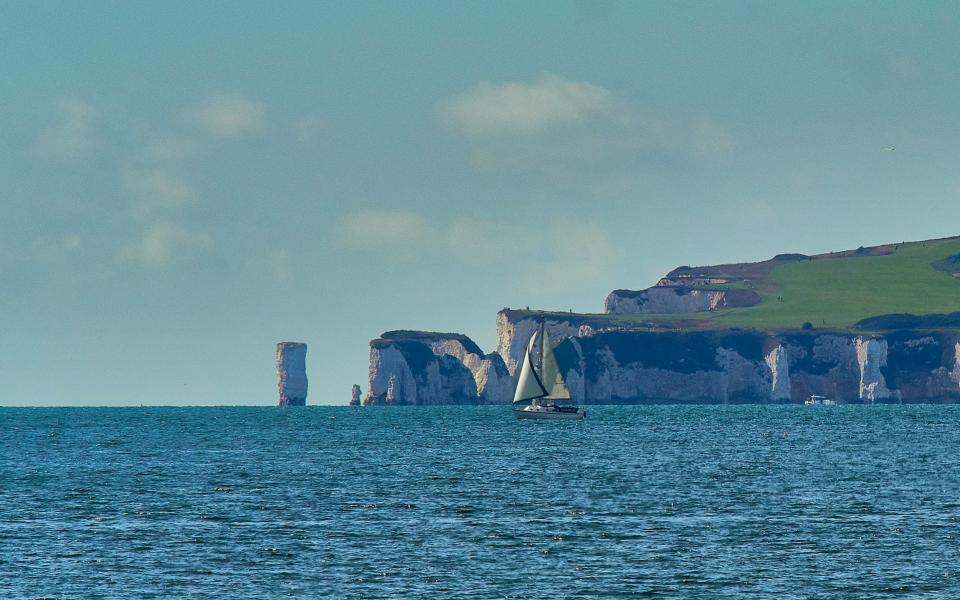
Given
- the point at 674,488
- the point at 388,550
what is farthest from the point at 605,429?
the point at 388,550

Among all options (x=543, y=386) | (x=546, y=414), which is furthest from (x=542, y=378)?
(x=546, y=414)

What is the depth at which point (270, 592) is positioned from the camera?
171 ft

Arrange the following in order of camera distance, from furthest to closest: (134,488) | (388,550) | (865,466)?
1. (865,466)
2. (134,488)
3. (388,550)

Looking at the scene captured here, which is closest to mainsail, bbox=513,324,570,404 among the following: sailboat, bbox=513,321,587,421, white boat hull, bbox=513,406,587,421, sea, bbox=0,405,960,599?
sailboat, bbox=513,321,587,421

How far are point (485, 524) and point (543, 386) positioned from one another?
5012 inches

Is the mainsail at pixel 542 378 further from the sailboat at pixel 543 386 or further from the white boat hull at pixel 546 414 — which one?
the white boat hull at pixel 546 414

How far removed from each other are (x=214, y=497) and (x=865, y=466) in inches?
1836

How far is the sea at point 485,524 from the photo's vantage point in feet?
176

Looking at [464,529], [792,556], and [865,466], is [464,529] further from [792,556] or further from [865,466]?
[865,466]

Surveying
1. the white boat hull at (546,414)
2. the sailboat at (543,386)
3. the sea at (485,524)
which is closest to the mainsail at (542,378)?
the sailboat at (543,386)

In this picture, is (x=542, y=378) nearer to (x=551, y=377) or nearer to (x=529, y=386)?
(x=551, y=377)

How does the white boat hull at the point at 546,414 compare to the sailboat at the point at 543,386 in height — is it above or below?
below

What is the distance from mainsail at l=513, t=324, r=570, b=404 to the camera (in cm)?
19425

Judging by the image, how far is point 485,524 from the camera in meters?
69.7
